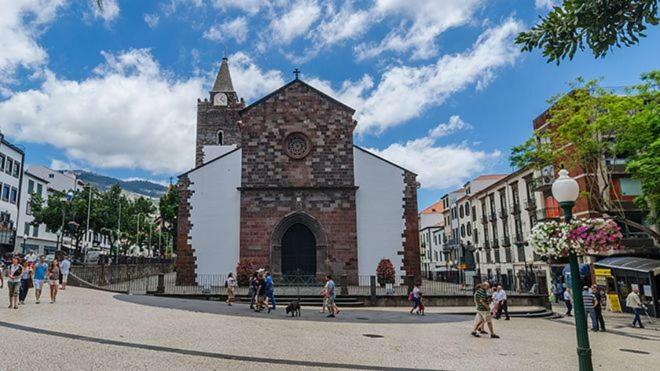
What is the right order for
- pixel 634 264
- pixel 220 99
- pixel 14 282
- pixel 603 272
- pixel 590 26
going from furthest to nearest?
pixel 220 99, pixel 603 272, pixel 634 264, pixel 14 282, pixel 590 26

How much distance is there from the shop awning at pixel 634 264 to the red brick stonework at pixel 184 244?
2416 cm

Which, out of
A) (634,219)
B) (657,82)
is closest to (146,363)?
(657,82)

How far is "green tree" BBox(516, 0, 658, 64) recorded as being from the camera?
5.37 metres

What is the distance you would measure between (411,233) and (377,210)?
96.3 inches

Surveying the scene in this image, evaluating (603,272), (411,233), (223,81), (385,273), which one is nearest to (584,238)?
(385,273)

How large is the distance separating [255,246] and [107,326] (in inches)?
586

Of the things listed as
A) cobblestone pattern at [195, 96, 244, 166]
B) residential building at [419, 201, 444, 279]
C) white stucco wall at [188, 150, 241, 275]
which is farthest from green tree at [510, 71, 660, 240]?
residential building at [419, 201, 444, 279]

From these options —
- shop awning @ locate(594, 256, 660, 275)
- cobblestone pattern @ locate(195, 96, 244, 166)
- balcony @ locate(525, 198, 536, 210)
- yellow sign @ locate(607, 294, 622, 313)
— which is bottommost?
Answer: yellow sign @ locate(607, 294, 622, 313)

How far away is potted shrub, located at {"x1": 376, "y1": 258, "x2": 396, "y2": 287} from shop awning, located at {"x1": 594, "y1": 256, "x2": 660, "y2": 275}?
1254 cm

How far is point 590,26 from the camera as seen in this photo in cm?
548

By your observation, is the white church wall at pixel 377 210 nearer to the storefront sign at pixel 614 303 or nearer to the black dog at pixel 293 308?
the black dog at pixel 293 308

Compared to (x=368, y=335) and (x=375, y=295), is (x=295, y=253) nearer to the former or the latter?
(x=375, y=295)

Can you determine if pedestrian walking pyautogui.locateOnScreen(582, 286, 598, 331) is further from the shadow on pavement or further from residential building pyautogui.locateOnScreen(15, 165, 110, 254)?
residential building pyautogui.locateOnScreen(15, 165, 110, 254)

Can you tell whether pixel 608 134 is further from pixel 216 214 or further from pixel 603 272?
pixel 216 214
